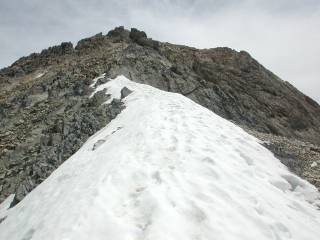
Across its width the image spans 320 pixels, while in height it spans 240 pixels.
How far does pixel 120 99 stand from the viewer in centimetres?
2084

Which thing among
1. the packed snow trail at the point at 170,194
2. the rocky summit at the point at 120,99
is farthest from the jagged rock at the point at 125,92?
the packed snow trail at the point at 170,194

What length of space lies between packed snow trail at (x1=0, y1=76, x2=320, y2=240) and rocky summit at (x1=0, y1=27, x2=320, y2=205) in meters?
3.17

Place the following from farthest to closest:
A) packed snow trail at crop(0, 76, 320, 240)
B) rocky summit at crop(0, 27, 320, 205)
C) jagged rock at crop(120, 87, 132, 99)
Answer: jagged rock at crop(120, 87, 132, 99)
rocky summit at crop(0, 27, 320, 205)
packed snow trail at crop(0, 76, 320, 240)

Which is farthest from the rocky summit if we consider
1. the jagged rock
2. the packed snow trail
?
the packed snow trail

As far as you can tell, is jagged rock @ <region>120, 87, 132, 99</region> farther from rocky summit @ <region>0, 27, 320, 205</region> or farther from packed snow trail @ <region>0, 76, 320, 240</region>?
packed snow trail @ <region>0, 76, 320, 240</region>

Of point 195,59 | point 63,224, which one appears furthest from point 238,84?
point 63,224

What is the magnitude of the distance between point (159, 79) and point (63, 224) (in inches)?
923

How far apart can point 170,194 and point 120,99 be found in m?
13.5

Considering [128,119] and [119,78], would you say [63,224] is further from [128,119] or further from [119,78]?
[119,78]

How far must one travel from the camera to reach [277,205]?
29.0 feet

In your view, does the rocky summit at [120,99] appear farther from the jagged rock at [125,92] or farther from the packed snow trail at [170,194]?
the packed snow trail at [170,194]

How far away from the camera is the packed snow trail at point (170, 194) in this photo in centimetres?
706

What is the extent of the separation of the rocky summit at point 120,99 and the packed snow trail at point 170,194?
3173 mm

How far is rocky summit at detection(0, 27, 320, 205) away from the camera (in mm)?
16812
